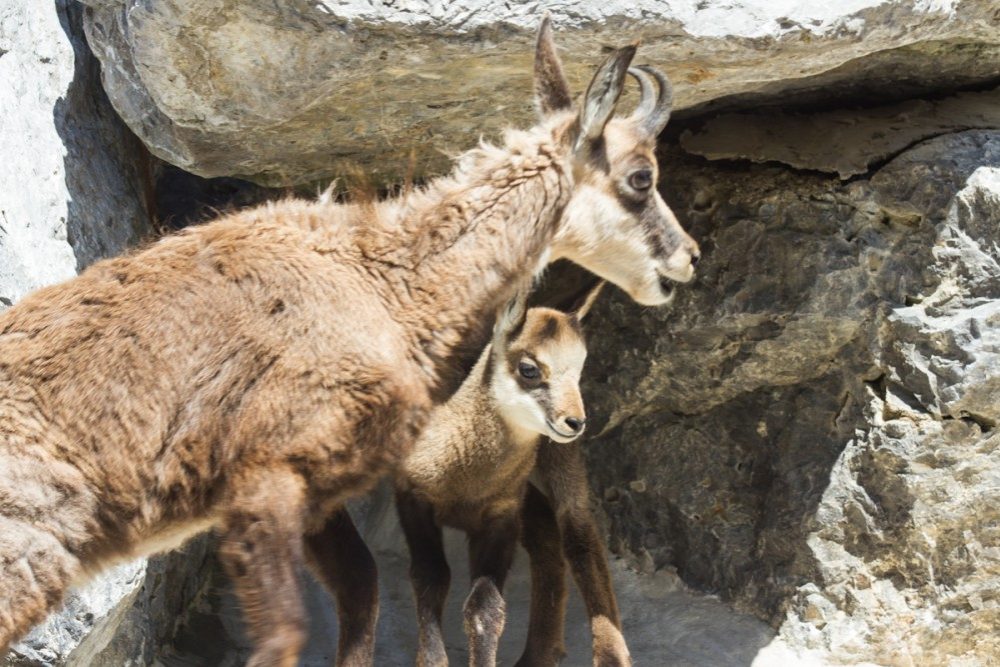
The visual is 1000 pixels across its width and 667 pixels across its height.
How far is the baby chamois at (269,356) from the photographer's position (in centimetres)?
482

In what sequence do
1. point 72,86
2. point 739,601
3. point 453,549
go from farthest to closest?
1. point 453,549
2. point 739,601
3. point 72,86

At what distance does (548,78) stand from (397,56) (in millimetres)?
604

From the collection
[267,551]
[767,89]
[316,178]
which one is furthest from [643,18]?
[267,551]

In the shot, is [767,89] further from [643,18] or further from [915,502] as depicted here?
[915,502]

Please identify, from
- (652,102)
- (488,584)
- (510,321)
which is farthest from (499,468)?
(652,102)

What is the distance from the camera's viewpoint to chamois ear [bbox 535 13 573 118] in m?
5.26

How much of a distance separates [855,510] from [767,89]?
82.5 inches

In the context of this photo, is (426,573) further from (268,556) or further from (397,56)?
(397,56)

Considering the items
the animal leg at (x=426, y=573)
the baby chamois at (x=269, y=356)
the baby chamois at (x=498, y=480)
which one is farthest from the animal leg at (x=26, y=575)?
the animal leg at (x=426, y=573)

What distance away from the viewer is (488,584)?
235 inches

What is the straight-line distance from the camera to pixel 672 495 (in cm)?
723

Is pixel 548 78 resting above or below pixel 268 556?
above

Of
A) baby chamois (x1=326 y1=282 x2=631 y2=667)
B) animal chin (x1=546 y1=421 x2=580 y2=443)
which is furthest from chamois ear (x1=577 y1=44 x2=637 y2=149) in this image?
animal chin (x1=546 y1=421 x2=580 y2=443)

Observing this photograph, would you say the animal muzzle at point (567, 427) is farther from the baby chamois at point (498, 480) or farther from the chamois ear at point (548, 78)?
the chamois ear at point (548, 78)
